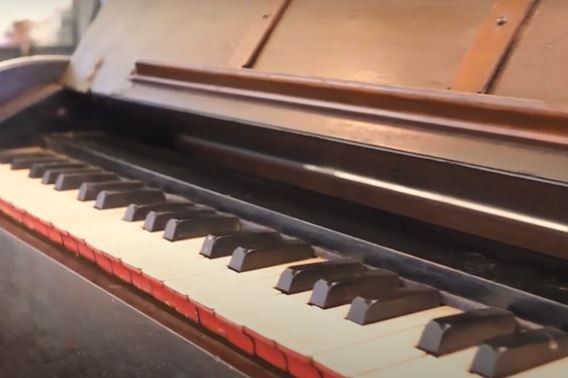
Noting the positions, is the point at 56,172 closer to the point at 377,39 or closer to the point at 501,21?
the point at 377,39

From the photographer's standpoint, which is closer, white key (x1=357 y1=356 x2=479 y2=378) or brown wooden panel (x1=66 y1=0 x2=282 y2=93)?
white key (x1=357 y1=356 x2=479 y2=378)

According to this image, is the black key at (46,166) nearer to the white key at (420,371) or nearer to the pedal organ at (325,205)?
the pedal organ at (325,205)

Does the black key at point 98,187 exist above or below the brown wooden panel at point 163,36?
below

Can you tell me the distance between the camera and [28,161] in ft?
6.07

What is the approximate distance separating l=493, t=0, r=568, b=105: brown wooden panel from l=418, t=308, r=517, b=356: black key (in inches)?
11.3

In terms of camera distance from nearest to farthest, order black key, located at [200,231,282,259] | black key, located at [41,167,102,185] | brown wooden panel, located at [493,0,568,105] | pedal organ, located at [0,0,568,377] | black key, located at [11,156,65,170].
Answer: pedal organ, located at [0,0,568,377]
brown wooden panel, located at [493,0,568,105]
black key, located at [200,231,282,259]
black key, located at [41,167,102,185]
black key, located at [11,156,65,170]

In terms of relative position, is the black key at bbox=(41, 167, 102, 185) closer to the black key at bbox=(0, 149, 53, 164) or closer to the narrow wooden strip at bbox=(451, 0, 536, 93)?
the black key at bbox=(0, 149, 53, 164)

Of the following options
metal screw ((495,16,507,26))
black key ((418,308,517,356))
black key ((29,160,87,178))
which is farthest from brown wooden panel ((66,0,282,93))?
A: black key ((418,308,517,356))

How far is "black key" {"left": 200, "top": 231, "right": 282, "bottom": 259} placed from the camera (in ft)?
3.72

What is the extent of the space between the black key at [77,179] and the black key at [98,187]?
5 centimetres

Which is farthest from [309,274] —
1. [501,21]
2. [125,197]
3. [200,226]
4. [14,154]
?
[14,154]

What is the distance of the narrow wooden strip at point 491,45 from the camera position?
1.05m

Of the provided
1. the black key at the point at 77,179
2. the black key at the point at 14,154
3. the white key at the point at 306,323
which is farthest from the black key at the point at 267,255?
the black key at the point at 14,154

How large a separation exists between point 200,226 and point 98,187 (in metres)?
0.36
